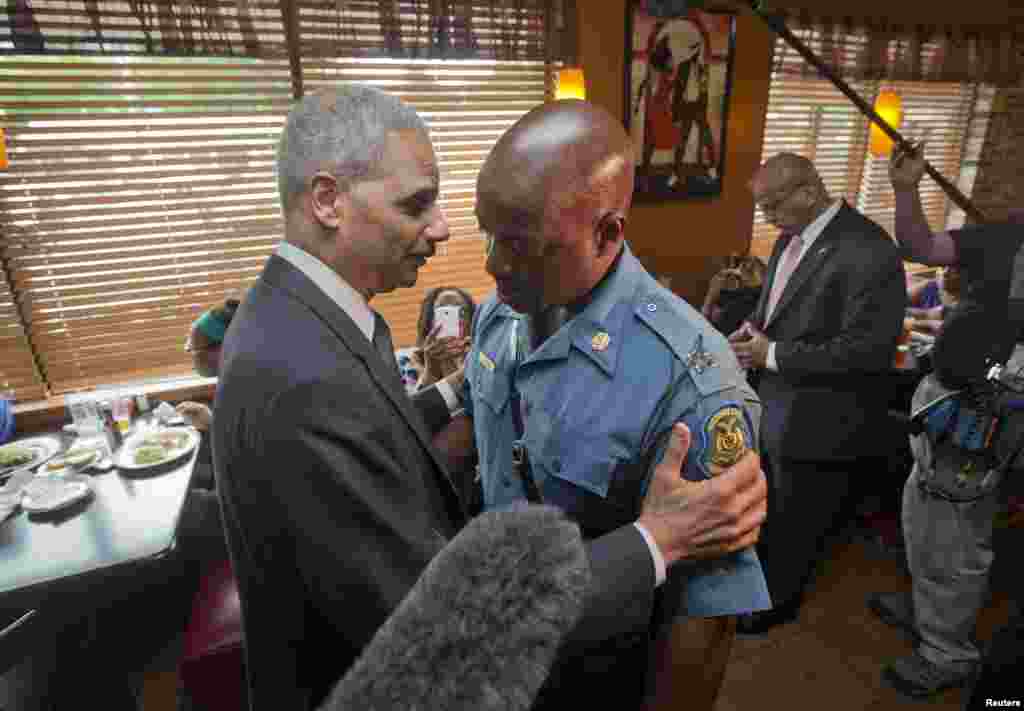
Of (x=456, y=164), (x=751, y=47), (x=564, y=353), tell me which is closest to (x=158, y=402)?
(x=456, y=164)

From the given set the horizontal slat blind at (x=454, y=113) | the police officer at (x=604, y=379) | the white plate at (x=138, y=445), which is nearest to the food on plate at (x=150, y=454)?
the white plate at (x=138, y=445)

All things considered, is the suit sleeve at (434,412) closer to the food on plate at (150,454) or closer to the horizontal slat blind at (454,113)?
the food on plate at (150,454)

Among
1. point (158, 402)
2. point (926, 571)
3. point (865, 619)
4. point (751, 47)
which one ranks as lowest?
point (865, 619)

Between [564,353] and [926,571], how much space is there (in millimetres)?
2073

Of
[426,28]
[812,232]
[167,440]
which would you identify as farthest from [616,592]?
[426,28]

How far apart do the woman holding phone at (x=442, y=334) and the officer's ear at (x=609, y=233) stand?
1328 mm

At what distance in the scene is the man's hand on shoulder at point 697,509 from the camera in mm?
922

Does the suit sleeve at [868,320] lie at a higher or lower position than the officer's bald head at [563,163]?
lower

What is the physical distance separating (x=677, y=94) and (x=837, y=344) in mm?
2359

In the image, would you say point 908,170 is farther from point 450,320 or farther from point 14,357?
point 14,357

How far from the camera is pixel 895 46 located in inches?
172

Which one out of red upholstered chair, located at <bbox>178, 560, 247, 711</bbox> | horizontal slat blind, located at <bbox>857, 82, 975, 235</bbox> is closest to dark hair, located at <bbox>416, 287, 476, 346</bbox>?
red upholstered chair, located at <bbox>178, 560, 247, 711</bbox>

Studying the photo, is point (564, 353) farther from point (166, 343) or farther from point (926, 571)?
point (166, 343)

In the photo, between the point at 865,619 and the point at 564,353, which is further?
the point at 865,619
